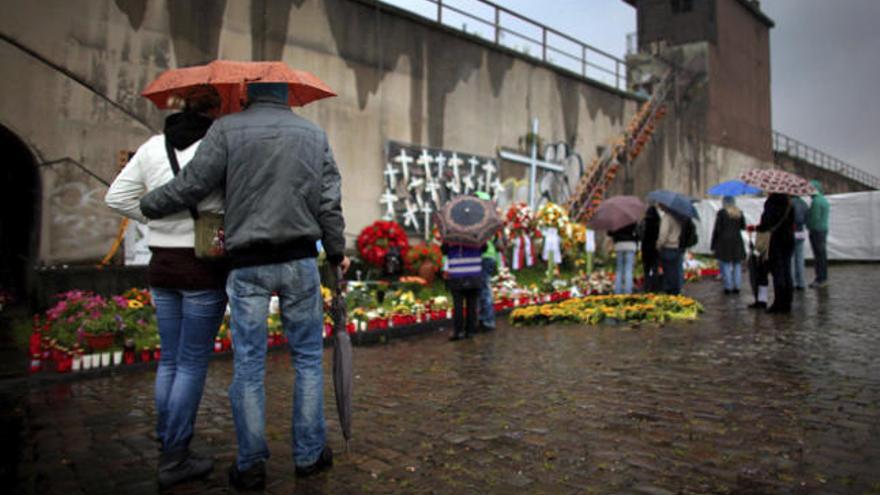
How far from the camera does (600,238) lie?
2183 centimetres

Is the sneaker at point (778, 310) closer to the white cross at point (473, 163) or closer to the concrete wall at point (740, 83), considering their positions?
the white cross at point (473, 163)

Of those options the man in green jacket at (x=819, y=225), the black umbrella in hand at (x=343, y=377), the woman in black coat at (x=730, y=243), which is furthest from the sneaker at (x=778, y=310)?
the black umbrella in hand at (x=343, y=377)

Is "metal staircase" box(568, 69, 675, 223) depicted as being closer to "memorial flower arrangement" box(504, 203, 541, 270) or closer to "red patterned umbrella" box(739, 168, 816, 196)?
"memorial flower arrangement" box(504, 203, 541, 270)

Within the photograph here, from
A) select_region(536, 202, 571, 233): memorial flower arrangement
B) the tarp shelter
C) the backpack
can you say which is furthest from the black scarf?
the tarp shelter

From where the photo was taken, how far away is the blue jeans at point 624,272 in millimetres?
11984

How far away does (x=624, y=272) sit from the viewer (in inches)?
477

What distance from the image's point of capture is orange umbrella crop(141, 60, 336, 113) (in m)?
3.74

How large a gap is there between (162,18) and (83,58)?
5.24ft

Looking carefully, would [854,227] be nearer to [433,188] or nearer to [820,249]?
[820,249]

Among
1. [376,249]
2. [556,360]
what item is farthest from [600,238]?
[556,360]

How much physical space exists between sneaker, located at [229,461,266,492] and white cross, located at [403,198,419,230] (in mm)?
12314

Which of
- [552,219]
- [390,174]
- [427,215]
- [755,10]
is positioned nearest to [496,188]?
[552,219]

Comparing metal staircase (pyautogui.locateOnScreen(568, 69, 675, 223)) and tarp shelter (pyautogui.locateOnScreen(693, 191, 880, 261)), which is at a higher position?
metal staircase (pyautogui.locateOnScreen(568, 69, 675, 223))

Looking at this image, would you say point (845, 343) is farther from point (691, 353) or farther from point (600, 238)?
point (600, 238)
